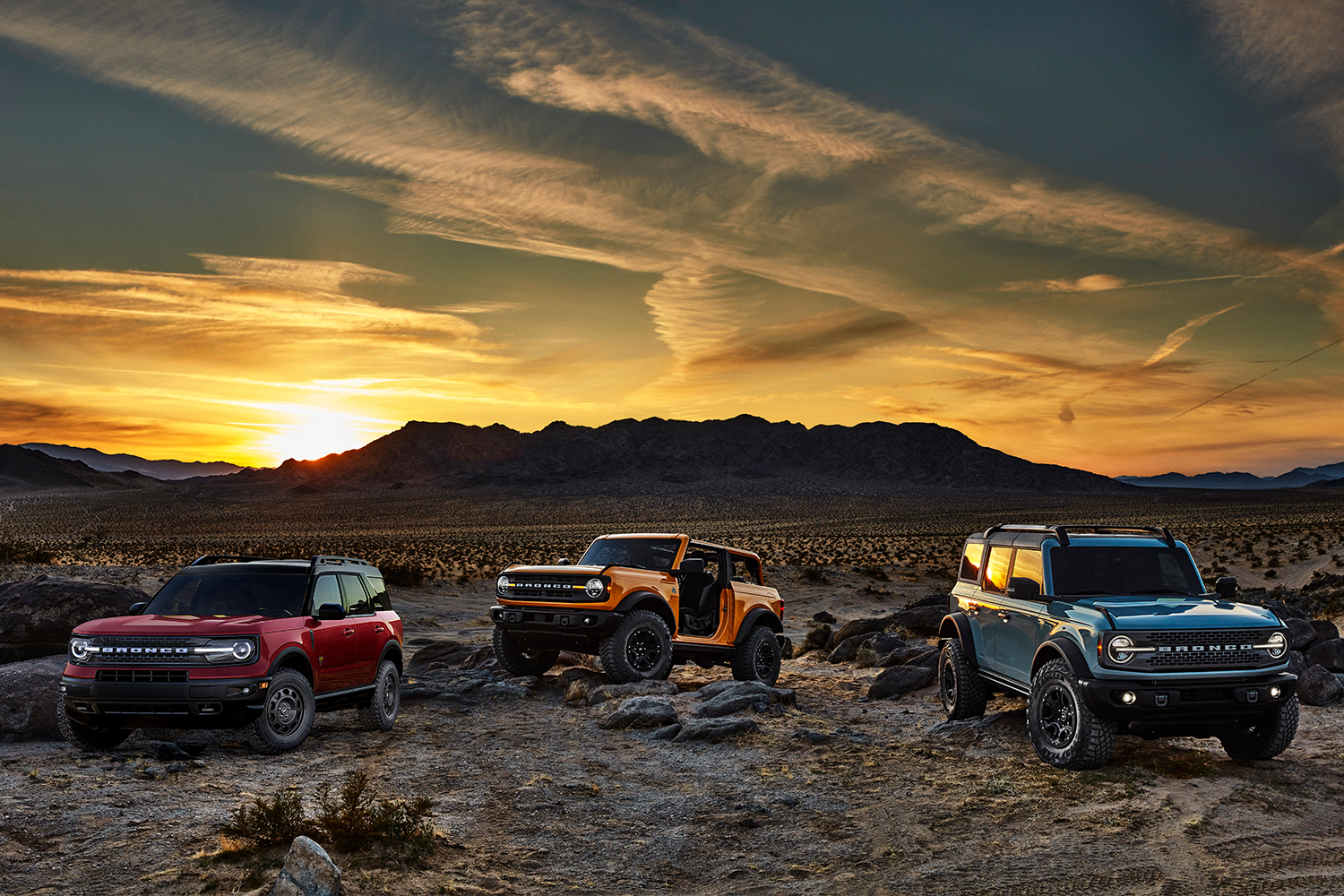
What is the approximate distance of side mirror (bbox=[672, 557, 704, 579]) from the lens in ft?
46.9

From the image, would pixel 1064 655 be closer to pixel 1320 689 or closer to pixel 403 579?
pixel 1320 689

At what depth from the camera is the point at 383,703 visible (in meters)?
11.4

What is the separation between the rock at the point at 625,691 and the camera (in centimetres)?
1316

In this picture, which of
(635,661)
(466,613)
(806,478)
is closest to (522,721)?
(635,661)

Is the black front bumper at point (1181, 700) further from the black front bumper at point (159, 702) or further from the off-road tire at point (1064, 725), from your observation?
the black front bumper at point (159, 702)

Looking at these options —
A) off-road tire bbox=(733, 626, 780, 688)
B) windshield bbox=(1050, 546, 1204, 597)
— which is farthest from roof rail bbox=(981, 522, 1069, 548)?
off-road tire bbox=(733, 626, 780, 688)

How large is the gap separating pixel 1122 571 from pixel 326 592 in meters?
8.67

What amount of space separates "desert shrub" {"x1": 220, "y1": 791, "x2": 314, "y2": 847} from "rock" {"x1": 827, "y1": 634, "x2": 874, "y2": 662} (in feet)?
43.8

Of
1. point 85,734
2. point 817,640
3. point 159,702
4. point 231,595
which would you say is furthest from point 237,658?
point 817,640

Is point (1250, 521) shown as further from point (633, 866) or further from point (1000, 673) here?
point (633, 866)

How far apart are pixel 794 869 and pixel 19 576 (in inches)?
1067

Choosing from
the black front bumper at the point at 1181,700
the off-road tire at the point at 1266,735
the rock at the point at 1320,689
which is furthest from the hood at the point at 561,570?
the rock at the point at 1320,689

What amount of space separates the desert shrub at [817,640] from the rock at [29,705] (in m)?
14.0

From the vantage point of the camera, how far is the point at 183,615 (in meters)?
10.2
